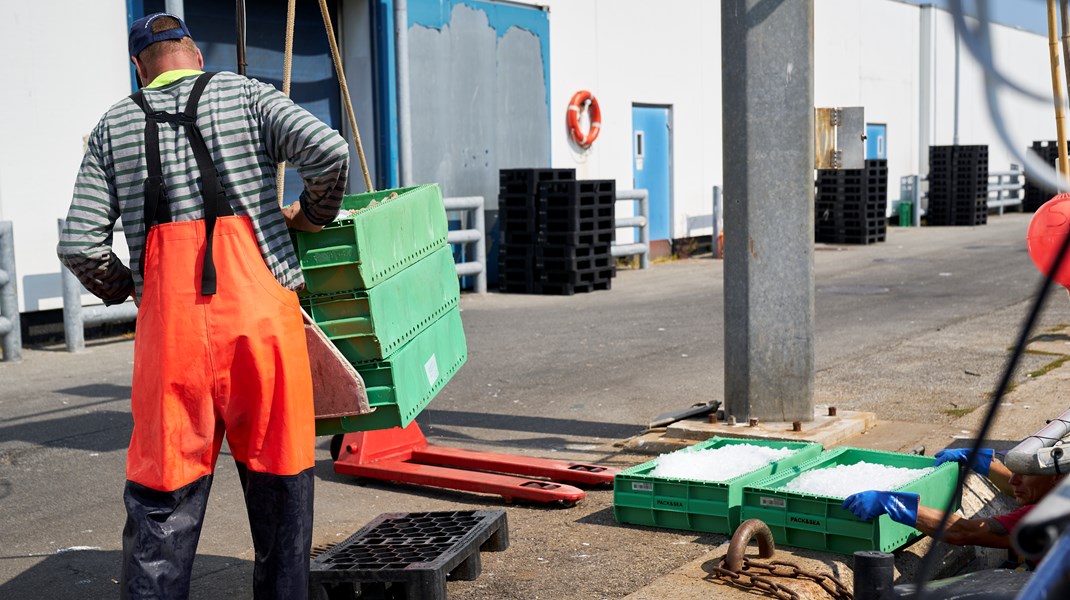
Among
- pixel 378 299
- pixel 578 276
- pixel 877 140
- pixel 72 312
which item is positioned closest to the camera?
pixel 378 299

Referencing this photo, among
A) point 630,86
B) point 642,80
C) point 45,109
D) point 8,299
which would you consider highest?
point 642,80

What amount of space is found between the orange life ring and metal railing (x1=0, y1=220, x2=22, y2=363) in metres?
9.40

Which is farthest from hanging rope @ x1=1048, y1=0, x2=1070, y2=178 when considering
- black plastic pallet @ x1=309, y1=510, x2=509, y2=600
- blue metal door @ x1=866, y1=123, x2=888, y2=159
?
blue metal door @ x1=866, y1=123, x2=888, y2=159

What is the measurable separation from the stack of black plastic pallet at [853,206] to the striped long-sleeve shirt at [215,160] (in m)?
20.2

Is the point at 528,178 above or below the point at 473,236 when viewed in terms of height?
above

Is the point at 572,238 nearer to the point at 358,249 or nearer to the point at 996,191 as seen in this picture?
the point at 358,249

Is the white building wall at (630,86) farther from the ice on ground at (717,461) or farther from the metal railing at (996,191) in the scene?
the ice on ground at (717,461)

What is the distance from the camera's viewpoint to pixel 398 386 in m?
4.48

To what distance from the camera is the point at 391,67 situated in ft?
49.2

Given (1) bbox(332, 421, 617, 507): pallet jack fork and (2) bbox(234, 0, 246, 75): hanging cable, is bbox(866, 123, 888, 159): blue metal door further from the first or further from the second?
(2) bbox(234, 0, 246, 75): hanging cable

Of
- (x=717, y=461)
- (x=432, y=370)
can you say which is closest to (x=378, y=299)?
(x=432, y=370)

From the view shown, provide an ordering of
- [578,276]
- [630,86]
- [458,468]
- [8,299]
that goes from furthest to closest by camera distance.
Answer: [630,86]
[578,276]
[8,299]
[458,468]

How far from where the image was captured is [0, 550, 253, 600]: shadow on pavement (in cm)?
485

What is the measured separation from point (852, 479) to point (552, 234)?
10590 mm
